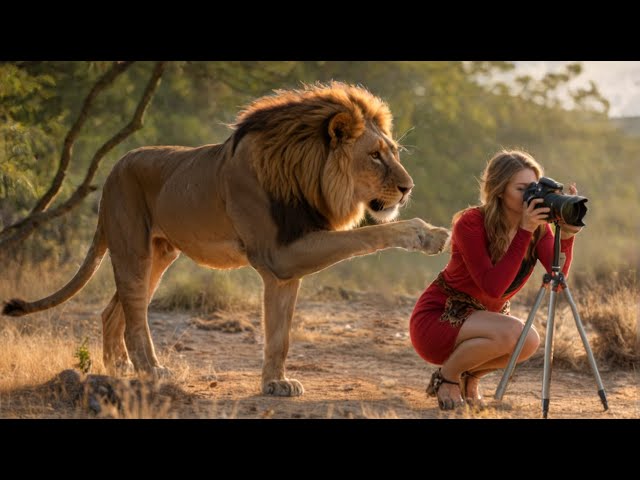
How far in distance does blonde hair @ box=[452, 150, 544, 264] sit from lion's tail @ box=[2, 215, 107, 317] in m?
2.70

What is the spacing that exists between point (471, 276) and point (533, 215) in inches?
22.4

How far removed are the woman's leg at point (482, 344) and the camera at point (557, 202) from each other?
65 cm

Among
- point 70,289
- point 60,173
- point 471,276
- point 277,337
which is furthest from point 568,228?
point 60,173

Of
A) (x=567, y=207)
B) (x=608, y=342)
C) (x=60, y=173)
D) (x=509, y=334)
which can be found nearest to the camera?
(x=567, y=207)

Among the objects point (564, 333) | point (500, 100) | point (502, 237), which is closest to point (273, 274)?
point (502, 237)

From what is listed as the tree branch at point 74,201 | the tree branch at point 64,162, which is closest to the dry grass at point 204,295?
the tree branch at point 74,201

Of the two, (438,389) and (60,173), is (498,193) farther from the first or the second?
(60,173)

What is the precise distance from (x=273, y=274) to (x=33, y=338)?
2920mm

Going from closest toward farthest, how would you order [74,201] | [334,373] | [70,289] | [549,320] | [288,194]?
[549,320]
[288,194]
[70,289]
[334,373]
[74,201]

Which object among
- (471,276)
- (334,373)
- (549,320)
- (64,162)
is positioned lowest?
(334,373)

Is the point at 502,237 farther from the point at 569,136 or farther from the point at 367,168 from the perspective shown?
the point at 569,136

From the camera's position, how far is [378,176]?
205 inches

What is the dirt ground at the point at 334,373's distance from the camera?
4996 mm

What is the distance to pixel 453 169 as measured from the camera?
20422 mm
